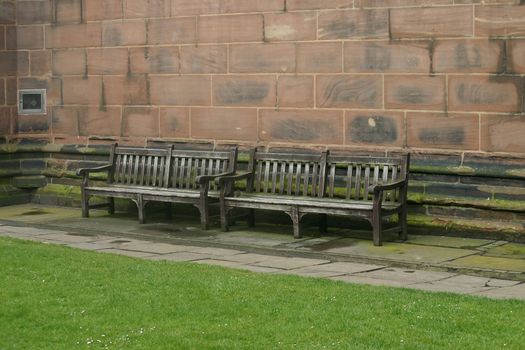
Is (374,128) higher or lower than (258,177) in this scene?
higher

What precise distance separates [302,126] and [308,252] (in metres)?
2.42

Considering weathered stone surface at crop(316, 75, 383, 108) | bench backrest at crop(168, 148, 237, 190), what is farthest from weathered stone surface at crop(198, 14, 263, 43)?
bench backrest at crop(168, 148, 237, 190)

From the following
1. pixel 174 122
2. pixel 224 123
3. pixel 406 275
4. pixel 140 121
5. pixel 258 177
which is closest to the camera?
pixel 406 275

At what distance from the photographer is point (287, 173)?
12.5 metres

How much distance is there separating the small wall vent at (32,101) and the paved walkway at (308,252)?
2369mm

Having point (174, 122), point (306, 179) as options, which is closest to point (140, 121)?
point (174, 122)

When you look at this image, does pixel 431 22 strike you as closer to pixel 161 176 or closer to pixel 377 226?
pixel 377 226

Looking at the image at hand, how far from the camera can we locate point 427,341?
22.0 ft

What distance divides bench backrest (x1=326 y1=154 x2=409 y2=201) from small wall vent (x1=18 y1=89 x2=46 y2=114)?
496cm

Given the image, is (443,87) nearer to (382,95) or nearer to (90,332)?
(382,95)

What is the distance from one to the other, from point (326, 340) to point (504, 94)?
17.2 feet

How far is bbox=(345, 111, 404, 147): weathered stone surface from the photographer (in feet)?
39.3

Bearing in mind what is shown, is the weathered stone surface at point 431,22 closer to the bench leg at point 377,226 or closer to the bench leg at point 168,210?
the bench leg at point 377,226

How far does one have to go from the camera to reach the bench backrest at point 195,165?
1287 centimetres
